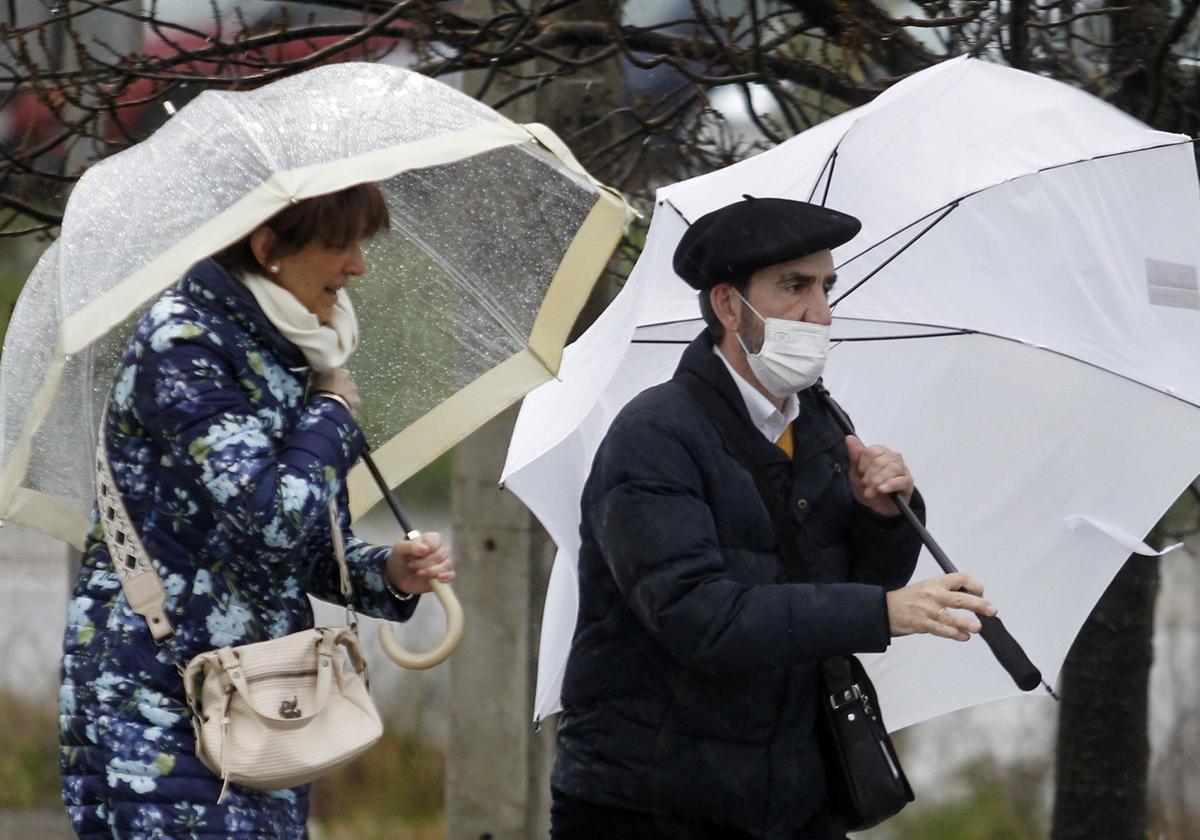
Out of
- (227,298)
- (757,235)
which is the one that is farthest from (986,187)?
(227,298)

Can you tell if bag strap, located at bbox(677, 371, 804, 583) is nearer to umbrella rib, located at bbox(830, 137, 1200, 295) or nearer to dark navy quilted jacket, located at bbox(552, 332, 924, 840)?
dark navy quilted jacket, located at bbox(552, 332, 924, 840)

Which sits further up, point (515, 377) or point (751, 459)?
point (515, 377)

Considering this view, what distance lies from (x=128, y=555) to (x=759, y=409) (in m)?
1.18

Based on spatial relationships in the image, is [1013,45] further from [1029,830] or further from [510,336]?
[1029,830]

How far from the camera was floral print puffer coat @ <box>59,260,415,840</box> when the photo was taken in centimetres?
251

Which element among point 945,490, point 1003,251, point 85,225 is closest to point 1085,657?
point 945,490

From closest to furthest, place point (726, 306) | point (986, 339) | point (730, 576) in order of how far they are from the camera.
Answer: point (730, 576) → point (726, 306) → point (986, 339)

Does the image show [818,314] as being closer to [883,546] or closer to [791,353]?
[791,353]

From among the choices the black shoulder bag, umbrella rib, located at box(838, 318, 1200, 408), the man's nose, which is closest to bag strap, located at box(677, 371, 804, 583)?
the black shoulder bag

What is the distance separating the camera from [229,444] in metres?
2.49

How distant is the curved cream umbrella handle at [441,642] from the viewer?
2696 mm

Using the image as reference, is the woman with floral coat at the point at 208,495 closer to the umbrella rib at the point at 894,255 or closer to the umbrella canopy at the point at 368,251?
the umbrella canopy at the point at 368,251

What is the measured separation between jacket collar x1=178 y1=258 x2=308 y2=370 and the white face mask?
91 centimetres

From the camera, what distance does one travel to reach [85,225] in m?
2.65
